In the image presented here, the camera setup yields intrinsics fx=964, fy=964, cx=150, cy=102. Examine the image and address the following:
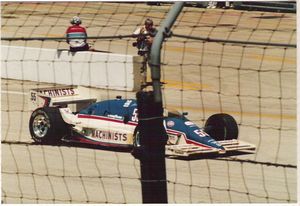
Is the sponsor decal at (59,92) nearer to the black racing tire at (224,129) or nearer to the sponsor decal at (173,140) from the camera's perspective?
the sponsor decal at (173,140)

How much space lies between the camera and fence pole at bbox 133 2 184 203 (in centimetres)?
544

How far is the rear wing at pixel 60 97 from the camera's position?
532 inches

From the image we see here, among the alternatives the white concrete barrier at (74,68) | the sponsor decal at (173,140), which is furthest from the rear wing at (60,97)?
the white concrete barrier at (74,68)

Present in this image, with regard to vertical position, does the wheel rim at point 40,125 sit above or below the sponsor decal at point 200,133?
above

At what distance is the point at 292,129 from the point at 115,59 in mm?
4593

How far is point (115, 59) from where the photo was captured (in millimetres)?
18219

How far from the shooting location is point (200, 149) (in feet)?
39.0

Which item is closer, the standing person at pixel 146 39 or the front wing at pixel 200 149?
the standing person at pixel 146 39

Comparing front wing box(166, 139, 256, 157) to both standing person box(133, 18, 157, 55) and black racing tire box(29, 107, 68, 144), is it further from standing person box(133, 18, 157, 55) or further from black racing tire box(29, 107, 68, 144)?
standing person box(133, 18, 157, 55)

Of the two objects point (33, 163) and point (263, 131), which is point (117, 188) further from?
point (263, 131)

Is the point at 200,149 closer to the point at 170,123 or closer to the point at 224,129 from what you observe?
the point at 170,123

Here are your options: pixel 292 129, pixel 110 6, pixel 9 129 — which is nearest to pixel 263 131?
pixel 292 129

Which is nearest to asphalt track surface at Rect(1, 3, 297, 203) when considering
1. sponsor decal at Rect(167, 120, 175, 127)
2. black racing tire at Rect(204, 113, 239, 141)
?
black racing tire at Rect(204, 113, 239, 141)

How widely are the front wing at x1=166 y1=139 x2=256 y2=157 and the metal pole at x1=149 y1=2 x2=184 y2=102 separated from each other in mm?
6386
